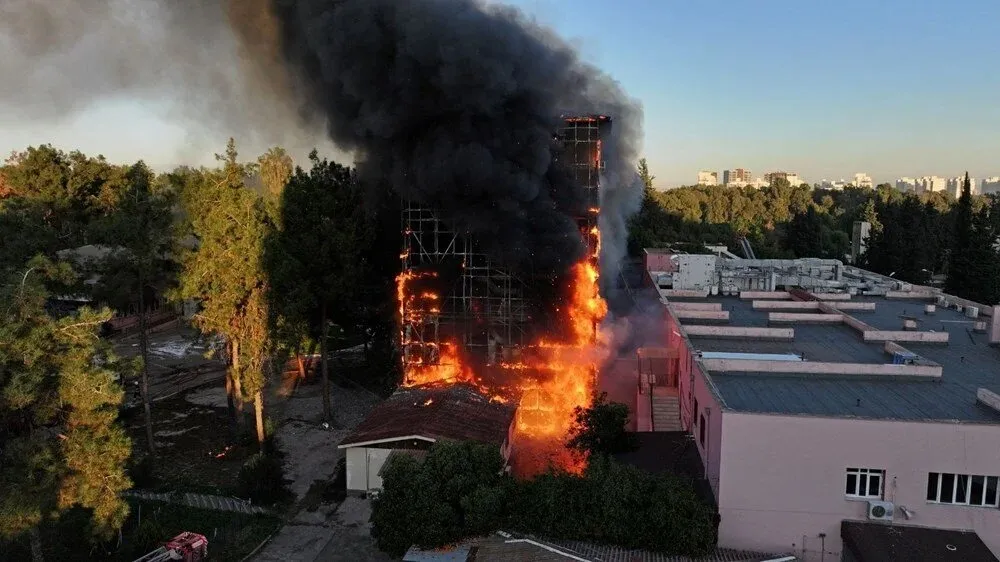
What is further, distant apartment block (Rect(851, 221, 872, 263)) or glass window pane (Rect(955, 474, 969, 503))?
distant apartment block (Rect(851, 221, 872, 263))

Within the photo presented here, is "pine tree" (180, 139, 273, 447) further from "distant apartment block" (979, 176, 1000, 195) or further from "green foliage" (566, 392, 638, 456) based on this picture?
"distant apartment block" (979, 176, 1000, 195)

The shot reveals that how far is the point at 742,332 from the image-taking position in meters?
15.5

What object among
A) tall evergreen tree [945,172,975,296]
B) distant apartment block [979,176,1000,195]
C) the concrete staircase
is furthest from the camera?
distant apartment block [979,176,1000,195]

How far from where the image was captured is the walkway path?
13312mm

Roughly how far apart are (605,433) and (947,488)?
587 cm

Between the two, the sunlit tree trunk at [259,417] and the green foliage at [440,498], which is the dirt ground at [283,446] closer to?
the sunlit tree trunk at [259,417]

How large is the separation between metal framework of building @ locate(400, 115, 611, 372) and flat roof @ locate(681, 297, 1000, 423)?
17.2 ft

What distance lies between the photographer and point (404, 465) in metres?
10.3

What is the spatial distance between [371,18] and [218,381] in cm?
1335

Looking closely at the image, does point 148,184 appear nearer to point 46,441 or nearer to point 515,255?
point 46,441

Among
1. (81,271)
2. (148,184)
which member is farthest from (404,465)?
(81,271)

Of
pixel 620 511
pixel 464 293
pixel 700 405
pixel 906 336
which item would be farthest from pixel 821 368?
pixel 464 293

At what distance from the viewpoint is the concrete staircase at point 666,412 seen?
626 inches

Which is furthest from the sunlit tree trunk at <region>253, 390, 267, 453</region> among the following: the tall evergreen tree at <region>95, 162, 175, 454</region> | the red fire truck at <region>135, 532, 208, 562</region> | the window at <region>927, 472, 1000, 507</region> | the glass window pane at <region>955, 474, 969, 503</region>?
the glass window pane at <region>955, 474, 969, 503</region>
